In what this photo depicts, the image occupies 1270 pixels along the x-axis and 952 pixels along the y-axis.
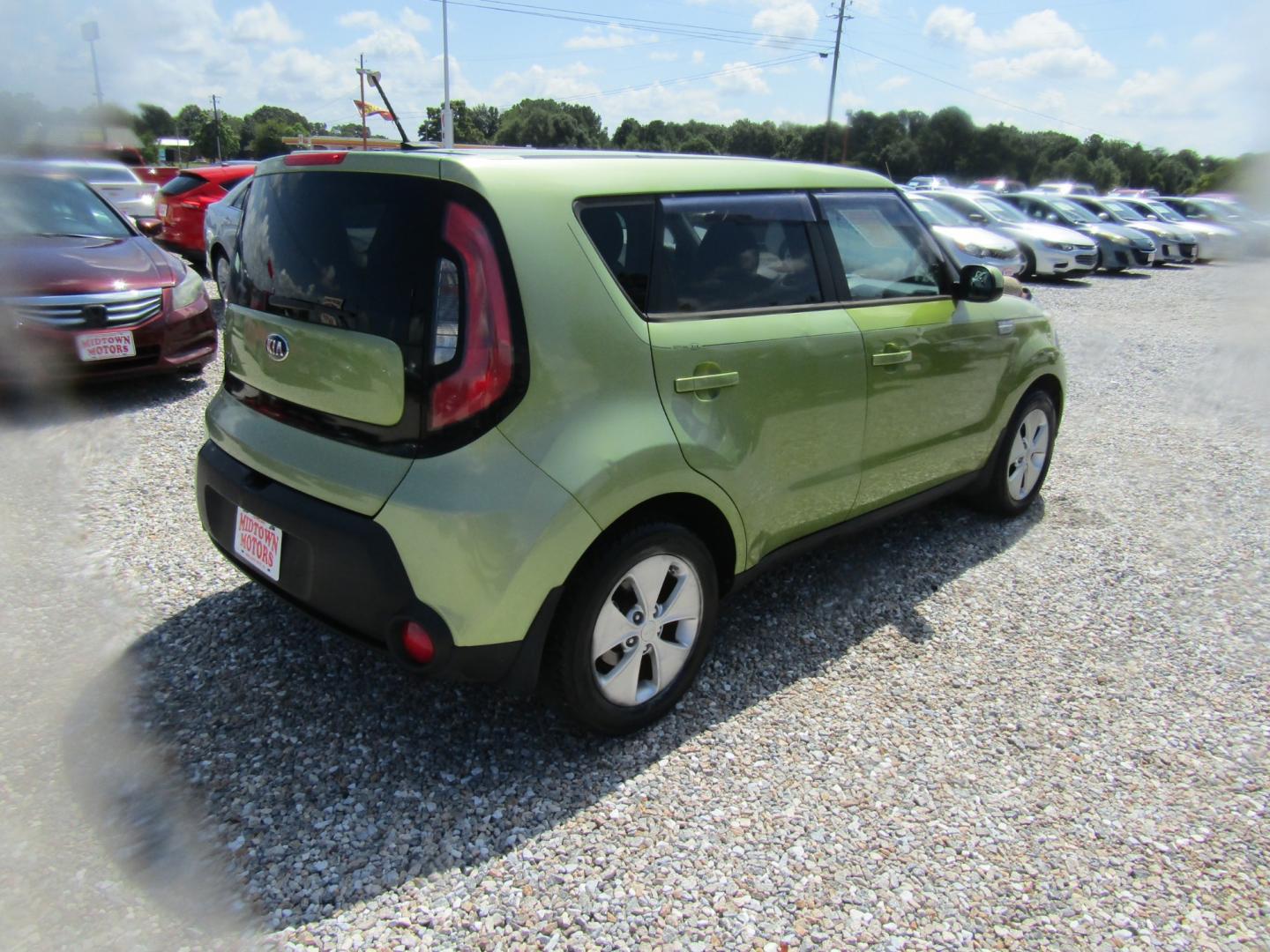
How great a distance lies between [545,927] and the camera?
2.00 m

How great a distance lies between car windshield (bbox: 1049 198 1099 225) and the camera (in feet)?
59.3

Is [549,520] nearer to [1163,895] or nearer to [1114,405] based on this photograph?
[1163,895]

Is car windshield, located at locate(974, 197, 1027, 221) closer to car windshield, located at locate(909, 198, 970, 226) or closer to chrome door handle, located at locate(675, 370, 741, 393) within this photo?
car windshield, located at locate(909, 198, 970, 226)

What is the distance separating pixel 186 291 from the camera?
598cm

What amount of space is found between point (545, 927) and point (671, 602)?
0.97 meters

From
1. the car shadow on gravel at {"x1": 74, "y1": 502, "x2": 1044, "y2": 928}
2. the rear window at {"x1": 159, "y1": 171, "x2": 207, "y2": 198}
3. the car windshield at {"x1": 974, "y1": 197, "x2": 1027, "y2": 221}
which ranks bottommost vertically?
the car shadow on gravel at {"x1": 74, "y1": 502, "x2": 1044, "y2": 928}

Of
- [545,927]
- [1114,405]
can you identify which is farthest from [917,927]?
[1114,405]

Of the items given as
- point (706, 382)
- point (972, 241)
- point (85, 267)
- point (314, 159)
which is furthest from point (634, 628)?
point (972, 241)

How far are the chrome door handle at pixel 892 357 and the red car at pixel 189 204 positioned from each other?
9.19 metres

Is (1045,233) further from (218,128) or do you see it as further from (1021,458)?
(218,128)

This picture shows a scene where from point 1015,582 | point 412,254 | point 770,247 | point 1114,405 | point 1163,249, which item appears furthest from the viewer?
point 1163,249

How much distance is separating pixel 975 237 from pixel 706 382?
12.4m

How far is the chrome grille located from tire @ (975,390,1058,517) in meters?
5.16

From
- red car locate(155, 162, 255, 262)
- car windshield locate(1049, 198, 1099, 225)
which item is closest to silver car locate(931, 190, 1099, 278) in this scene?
car windshield locate(1049, 198, 1099, 225)
